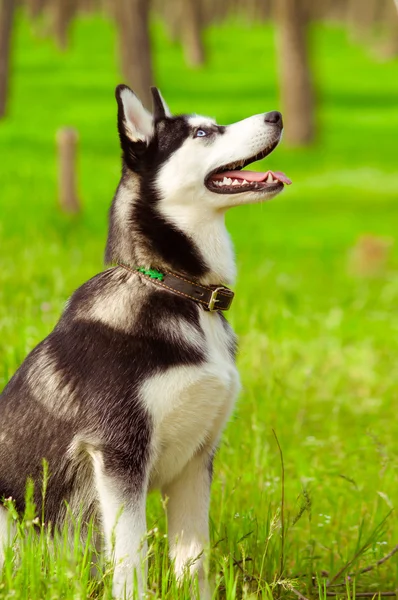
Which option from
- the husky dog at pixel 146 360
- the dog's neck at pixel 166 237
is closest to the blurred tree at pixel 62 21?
the husky dog at pixel 146 360

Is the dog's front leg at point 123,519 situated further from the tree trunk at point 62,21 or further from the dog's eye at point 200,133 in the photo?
the tree trunk at point 62,21

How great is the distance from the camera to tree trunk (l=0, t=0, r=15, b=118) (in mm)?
22344

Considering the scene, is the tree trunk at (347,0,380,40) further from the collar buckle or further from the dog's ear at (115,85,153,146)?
the collar buckle

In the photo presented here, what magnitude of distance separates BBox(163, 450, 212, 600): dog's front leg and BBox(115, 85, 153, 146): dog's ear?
135 cm

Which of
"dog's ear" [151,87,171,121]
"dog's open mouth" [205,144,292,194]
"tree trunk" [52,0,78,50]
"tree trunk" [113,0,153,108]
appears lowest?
"dog's open mouth" [205,144,292,194]

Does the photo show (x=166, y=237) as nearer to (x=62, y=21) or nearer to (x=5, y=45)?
(x=5, y=45)

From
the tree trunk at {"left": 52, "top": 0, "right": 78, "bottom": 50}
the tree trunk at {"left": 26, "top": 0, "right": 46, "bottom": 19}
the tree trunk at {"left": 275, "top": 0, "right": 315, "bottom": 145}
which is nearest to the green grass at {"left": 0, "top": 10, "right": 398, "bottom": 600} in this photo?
the tree trunk at {"left": 275, "top": 0, "right": 315, "bottom": 145}

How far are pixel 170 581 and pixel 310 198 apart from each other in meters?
14.5

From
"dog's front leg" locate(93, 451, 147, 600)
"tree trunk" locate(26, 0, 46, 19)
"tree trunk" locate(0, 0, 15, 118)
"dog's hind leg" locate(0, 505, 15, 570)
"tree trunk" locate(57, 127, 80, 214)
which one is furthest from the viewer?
"tree trunk" locate(26, 0, 46, 19)

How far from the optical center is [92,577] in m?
3.78

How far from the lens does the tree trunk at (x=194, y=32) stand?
106ft

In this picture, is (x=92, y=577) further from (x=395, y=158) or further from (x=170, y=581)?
(x=395, y=158)

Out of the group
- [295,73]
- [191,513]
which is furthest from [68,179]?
[191,513]

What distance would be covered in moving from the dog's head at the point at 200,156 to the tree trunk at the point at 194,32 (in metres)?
29.8
